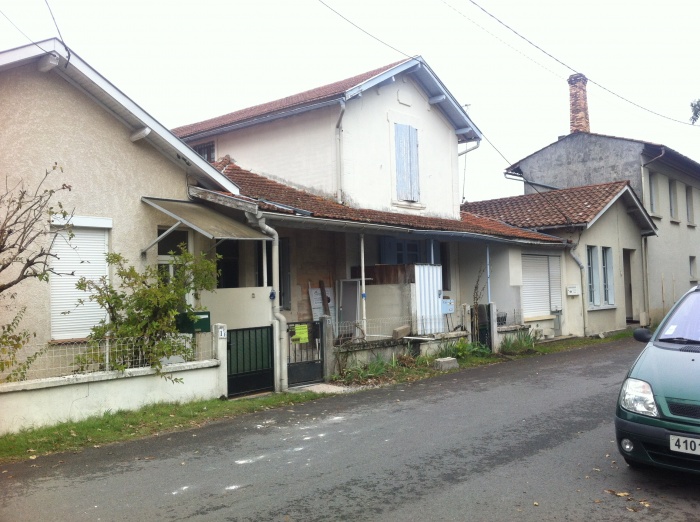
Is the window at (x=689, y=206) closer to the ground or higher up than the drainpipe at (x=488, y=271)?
higher up

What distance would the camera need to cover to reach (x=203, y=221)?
389 inches

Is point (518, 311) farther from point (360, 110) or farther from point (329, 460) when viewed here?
point (329, 460)

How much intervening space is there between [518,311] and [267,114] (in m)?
8.23

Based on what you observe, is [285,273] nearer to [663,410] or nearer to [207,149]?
[207,149]

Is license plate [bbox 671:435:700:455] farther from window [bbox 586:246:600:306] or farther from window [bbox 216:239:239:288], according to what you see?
window [bbox 586:246:600:306]

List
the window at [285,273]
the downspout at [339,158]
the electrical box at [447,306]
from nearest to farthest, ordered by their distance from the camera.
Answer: the window at [285,273] → the electrical box at [447,306] → the downspout at [339,158]

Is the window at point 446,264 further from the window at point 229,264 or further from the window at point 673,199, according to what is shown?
the window at point 673,199

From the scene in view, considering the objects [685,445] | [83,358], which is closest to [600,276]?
[685,445]

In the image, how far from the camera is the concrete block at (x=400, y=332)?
40.9 ft

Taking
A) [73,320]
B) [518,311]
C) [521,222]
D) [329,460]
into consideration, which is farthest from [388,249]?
[329,460]

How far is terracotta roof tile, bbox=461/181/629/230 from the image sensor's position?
18266 mm

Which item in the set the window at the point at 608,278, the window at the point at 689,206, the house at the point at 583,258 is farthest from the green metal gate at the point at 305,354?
the window at the point at 689,206

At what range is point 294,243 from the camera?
44.2ft

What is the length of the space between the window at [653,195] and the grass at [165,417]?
13.8 m
